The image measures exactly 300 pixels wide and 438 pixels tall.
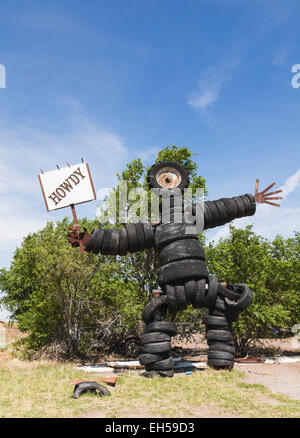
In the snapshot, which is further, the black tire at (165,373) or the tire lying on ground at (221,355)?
the tire lying on ground at (221,355)

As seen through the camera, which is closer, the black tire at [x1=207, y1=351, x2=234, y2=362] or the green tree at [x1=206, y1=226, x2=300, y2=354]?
the black tire at [x1=207, y1=351, x2=234, y2=362]

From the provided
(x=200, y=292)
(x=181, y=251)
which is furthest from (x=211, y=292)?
(x=181, y=251)

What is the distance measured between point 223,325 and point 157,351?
A: 5.78ft

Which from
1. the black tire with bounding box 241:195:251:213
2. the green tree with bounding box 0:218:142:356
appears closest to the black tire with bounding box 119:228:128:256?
the black tire with bounding box 241:195:251:213

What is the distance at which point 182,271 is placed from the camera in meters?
7.55

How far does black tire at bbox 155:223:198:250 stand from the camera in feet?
25.7

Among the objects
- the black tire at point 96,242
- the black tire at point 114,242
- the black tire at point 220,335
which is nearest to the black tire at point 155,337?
the black tire at point 220,335

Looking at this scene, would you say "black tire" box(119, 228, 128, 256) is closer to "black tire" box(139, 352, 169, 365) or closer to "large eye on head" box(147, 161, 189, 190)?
"large eye on head" box(147, 161, 189, 190)

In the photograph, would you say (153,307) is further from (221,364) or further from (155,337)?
(221,364)

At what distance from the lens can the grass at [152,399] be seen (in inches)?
183

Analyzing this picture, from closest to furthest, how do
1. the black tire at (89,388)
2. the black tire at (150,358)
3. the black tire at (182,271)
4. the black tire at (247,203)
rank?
the black tire at (89,388) < the black tire at (150,358) < the black tire at (182,271) < the black tire at (247,203)

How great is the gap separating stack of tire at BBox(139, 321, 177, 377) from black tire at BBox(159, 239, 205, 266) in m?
1.51

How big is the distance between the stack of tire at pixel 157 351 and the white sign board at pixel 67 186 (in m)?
3.34

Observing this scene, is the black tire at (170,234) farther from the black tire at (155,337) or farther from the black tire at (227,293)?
the black tire at (155,337)
